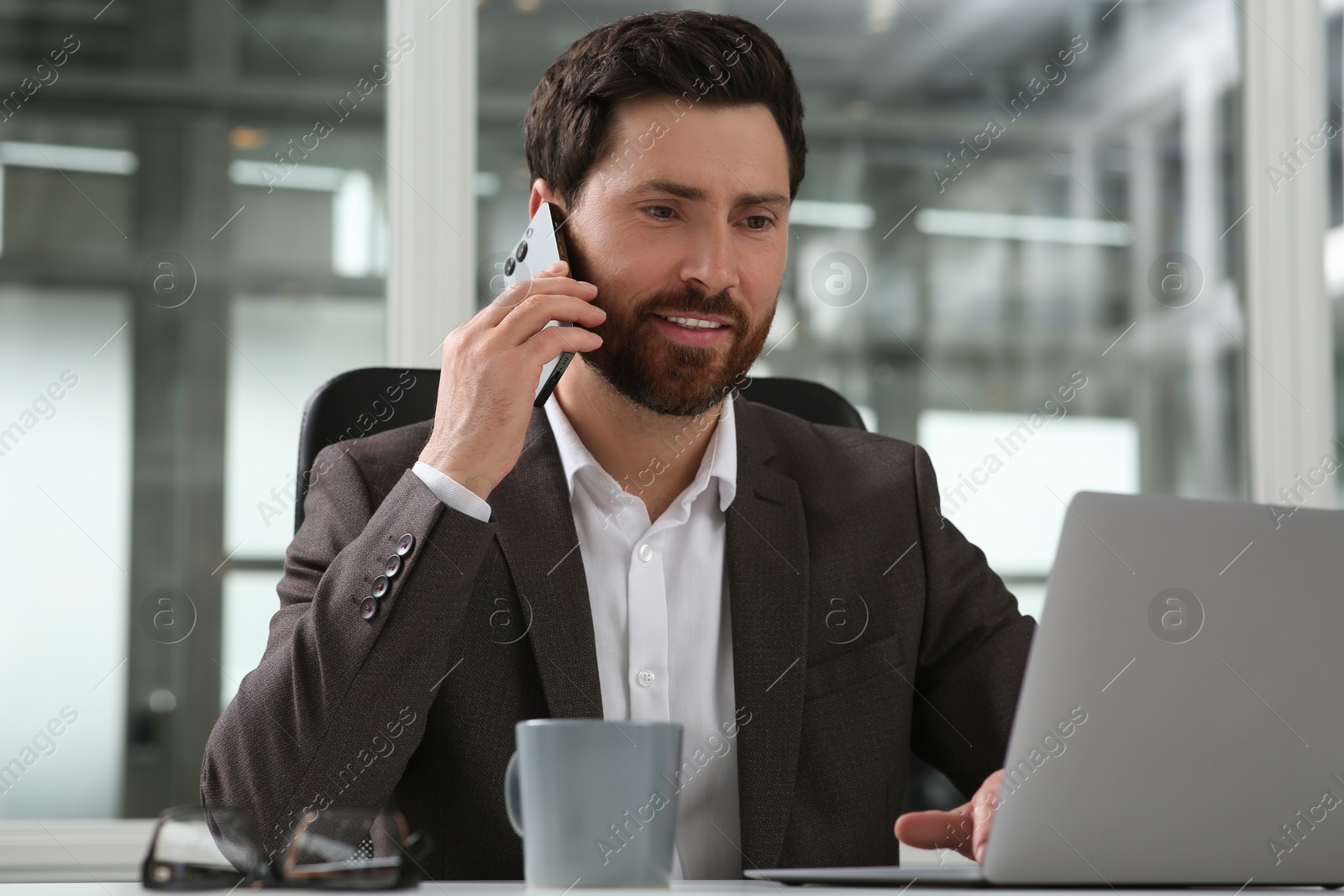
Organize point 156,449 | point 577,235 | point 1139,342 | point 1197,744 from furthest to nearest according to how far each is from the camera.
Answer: point 1139,342 < point 156,449 < point 577,235 < point 1197,744

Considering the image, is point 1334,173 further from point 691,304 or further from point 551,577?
point 551,577

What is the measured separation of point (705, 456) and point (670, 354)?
6.2 inches

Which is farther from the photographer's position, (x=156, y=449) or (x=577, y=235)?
(x=156, y=449)

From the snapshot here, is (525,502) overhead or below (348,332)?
below

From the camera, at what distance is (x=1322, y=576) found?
0.76 m

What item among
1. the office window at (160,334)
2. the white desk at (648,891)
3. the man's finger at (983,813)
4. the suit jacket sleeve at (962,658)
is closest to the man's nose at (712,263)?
the suit jacket sleeve at (962,658)

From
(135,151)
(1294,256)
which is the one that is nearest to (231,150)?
(135,151)

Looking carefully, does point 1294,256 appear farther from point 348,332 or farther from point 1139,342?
point 348,332

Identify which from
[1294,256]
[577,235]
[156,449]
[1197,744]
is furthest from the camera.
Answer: [1294,256]

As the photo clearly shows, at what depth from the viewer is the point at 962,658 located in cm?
154

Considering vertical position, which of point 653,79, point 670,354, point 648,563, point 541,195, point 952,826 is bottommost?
point 952,826

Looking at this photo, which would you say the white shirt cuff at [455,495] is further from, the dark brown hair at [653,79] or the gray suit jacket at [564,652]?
the dark brown hair at [653,79]

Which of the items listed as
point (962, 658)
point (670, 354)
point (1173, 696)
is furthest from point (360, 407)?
point (1173, 696)

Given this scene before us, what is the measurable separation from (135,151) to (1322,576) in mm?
2524
